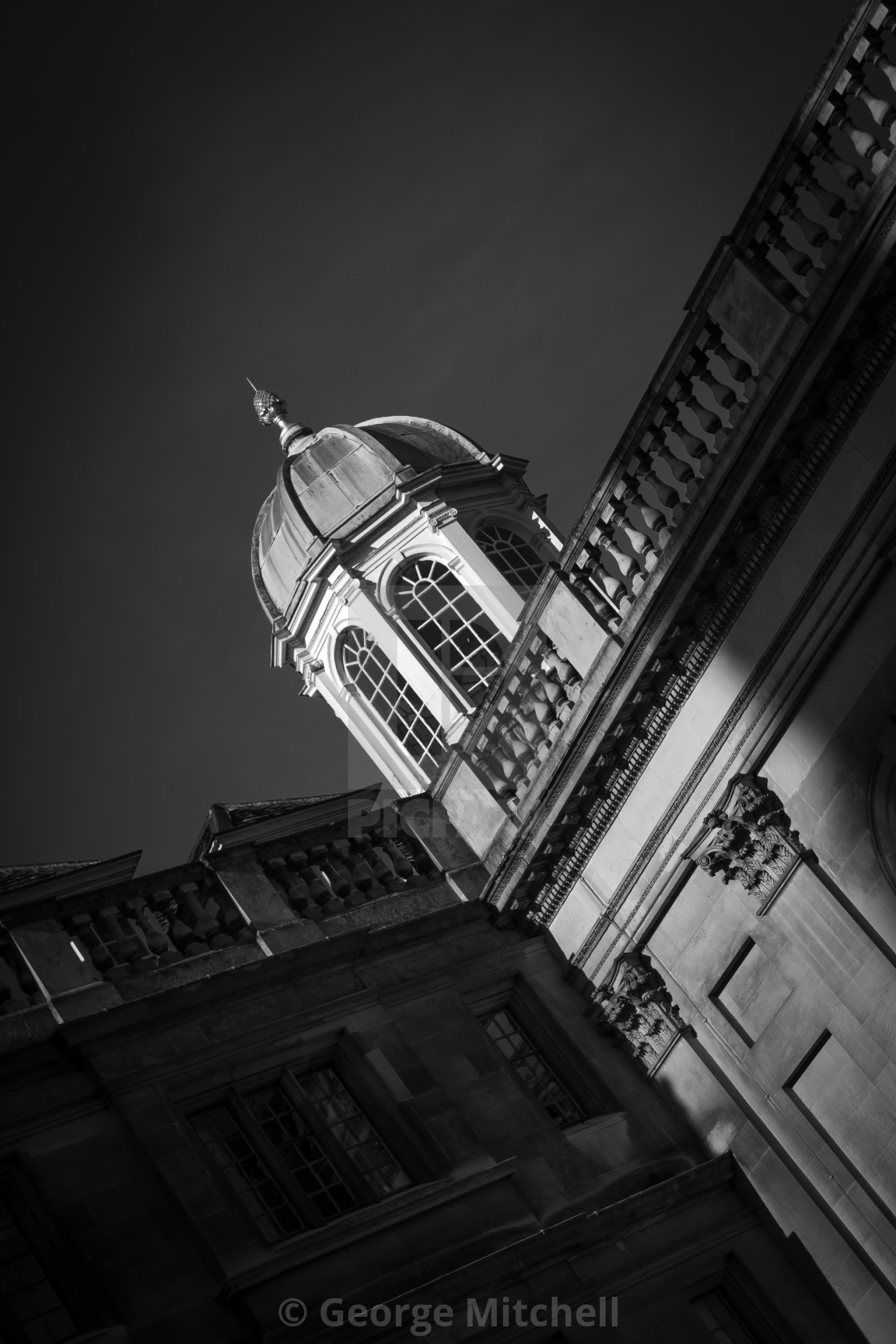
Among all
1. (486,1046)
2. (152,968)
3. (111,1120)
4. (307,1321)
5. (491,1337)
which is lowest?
(491,1337)

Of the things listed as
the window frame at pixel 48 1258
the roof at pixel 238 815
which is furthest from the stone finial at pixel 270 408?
the window frame at pixel 48 1258

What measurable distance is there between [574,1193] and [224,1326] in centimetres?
406

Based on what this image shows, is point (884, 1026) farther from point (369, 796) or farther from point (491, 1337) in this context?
point (369, 796)

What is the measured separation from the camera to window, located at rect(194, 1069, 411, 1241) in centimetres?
1683

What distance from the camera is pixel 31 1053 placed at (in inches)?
671

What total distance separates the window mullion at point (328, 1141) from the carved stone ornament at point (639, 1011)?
3.56m

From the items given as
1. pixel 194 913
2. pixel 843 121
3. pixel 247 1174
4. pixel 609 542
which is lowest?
pixel 247 1174

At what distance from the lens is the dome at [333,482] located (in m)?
26.4

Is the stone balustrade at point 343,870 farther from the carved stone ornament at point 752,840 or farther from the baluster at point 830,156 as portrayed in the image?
the baluster at point 830,156

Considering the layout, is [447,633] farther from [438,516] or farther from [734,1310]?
[734,1310]

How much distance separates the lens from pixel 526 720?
19.8m

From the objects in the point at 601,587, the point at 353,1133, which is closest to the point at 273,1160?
the point at 353,1133

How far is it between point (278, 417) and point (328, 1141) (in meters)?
15.3

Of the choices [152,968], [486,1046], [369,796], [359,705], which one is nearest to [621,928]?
[486,1046]
